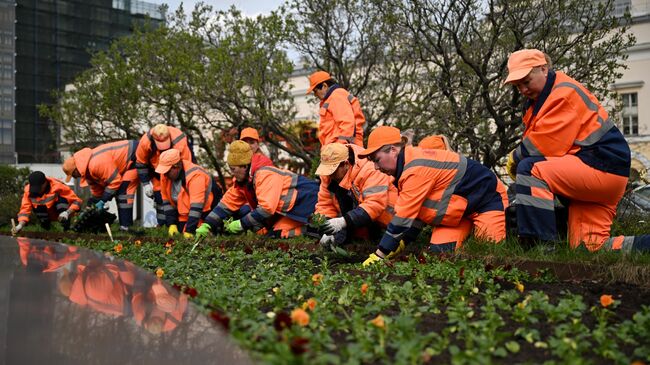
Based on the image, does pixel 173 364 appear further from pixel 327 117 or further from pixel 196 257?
pixel 327 117

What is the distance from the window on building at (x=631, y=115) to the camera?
28.5 m

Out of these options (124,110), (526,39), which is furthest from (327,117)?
(124,110)

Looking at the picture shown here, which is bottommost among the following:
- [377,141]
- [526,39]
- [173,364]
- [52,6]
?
[173,364]

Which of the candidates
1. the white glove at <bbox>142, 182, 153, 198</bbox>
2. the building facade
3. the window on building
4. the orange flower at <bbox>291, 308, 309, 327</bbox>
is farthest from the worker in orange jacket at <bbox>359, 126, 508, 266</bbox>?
the building facade

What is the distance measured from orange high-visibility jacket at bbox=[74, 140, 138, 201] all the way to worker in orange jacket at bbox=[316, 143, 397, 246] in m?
5.31

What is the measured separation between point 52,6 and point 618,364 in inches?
2912

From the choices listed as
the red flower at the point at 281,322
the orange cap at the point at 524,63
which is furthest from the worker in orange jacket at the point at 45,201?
the red flower at the point at 281,322

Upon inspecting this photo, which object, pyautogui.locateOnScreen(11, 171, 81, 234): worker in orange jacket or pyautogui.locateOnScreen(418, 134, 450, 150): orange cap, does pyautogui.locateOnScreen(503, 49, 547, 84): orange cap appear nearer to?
pyautogui.locateOnScreen(418, 134, 450, 150): orange cap

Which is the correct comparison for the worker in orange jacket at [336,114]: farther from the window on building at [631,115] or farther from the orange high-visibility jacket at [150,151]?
the window on building at [631,115]

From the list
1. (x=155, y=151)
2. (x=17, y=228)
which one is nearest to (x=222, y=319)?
(x=155, y=151)

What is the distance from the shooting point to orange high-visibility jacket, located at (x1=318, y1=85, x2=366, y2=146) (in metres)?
8.86

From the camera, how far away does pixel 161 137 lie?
36.6 ft

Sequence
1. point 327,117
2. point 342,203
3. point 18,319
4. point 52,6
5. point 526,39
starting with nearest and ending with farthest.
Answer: point 18,319 → point 342,203 → point 327,117 → point 526,39 → point 52,6

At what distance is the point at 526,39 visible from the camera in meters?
12.6
